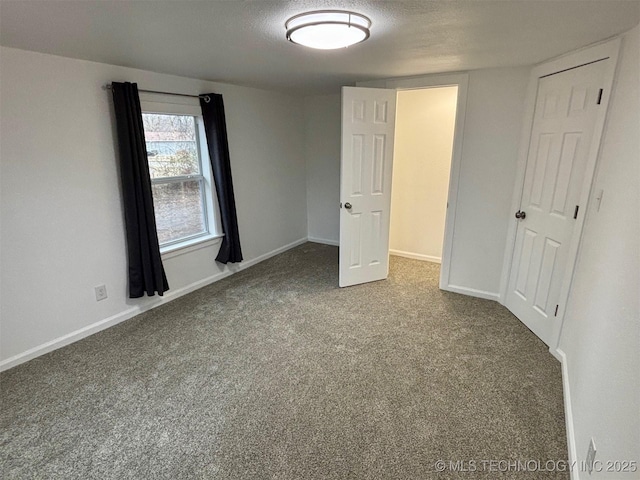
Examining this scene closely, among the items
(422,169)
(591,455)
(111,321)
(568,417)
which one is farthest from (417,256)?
(111,321)

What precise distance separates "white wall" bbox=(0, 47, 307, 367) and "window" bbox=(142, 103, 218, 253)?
0.96 feet

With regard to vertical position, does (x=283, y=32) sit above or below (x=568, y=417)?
above

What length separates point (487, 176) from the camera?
3162mm

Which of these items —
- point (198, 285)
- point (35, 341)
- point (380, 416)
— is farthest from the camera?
point (198, 285)

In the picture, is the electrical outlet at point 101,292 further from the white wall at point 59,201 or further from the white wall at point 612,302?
the white wall at point 612,302

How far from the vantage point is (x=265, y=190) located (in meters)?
4.41

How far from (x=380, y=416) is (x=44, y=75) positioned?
307 cm

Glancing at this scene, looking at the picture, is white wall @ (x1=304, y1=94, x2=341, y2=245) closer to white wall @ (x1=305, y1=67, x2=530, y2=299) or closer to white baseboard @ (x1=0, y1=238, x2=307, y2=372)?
white baseboard @ (x1=0, y1=238, x2=307, y2=372)

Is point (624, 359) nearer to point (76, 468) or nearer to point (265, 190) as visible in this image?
point (76, 468)

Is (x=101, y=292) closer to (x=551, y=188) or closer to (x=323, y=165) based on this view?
(x=323, y=165)

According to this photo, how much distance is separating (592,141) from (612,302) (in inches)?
49.3

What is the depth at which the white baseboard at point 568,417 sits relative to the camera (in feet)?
5.15

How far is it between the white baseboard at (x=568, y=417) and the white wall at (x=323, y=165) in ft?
10.6

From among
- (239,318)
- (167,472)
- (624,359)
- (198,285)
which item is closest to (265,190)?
(198,285)
